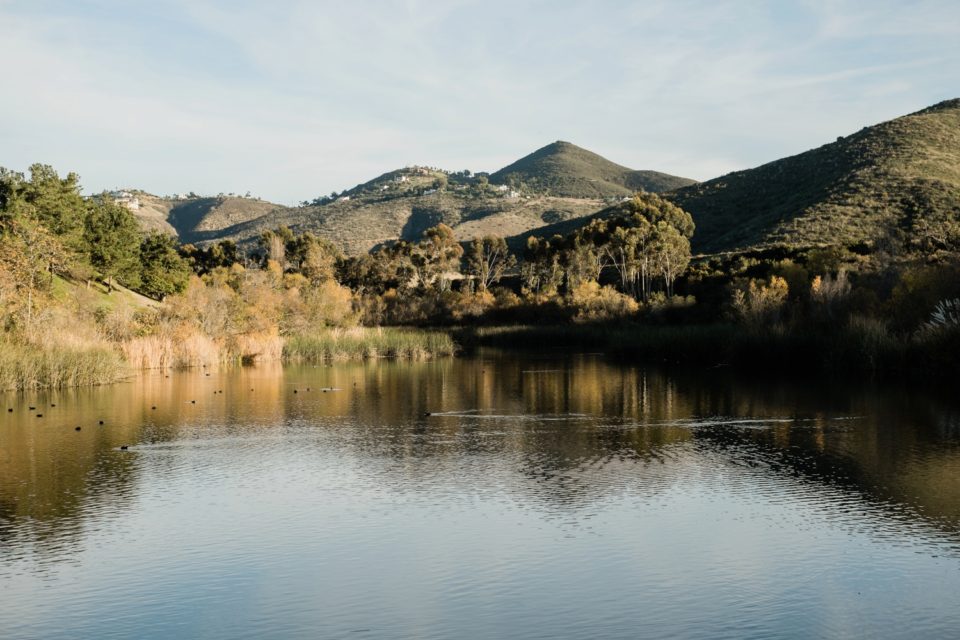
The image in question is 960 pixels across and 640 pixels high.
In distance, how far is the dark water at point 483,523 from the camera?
9.45 meters

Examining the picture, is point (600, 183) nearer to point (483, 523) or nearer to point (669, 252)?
point (669, 252)

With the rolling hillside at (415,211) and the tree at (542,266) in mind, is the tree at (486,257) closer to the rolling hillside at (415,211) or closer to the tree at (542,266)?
the tree at (542,266)

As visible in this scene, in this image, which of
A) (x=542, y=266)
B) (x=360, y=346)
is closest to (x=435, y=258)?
(x=542, y=266)

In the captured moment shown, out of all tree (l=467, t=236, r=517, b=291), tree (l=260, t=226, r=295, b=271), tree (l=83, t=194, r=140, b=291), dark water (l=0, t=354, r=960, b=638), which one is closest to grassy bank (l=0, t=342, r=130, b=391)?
dark water (l=0, t=354, r=960, b=638)

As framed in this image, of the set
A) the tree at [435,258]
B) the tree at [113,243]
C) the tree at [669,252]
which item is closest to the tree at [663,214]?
the tree at [669,252]

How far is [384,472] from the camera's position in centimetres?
1688

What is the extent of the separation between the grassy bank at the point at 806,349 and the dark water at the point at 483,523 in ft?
27.4

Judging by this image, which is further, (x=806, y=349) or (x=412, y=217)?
(x=412, y=217)

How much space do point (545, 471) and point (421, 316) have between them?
5811cm

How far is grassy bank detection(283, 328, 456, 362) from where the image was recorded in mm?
47344

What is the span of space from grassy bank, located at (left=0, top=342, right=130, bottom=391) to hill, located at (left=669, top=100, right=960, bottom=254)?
42004 millimetres

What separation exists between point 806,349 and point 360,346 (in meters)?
23.7

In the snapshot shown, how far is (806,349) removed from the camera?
37.2m

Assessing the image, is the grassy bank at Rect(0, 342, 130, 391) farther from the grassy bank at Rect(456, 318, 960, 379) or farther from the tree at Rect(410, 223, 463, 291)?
the tree at Rect(410, 223, 463, 291)
